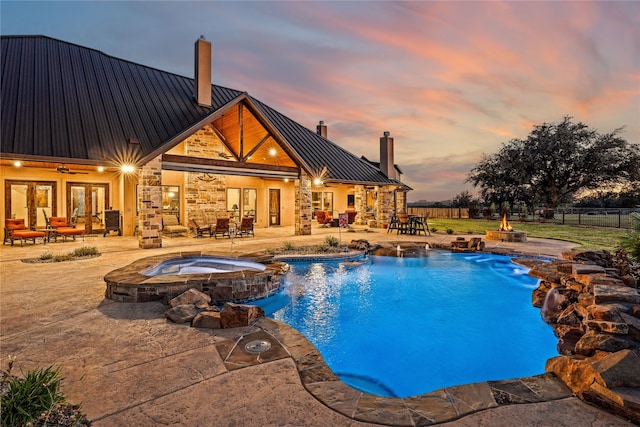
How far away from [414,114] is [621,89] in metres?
9.39

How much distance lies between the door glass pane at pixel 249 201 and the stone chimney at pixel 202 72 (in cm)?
508

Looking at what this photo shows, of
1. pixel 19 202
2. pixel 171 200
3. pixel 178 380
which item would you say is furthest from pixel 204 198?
pixel 178 380

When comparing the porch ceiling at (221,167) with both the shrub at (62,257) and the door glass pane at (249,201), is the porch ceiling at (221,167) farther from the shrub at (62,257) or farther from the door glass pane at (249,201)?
the door glass pane at (249,201)

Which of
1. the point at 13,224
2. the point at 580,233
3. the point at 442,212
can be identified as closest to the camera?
the point at 13,224

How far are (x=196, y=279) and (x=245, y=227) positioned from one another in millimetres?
8353

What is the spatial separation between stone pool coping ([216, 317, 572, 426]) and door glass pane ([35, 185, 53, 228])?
14111mm

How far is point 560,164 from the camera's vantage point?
24.9 metres

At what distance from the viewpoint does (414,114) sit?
1955 cm

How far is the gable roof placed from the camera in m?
10.2

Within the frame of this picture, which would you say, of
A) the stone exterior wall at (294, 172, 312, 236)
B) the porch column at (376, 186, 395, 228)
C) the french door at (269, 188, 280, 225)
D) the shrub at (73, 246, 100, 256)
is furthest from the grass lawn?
the shrub at (73, 246, 100, 256)

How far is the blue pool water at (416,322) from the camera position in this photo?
→ 14.2 ft

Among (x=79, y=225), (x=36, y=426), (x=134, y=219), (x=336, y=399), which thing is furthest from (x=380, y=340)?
(x=79, y=225)

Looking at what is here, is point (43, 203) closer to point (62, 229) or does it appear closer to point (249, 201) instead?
point (62, 229)

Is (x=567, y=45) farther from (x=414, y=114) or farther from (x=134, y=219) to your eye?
(x=134, y=219)
